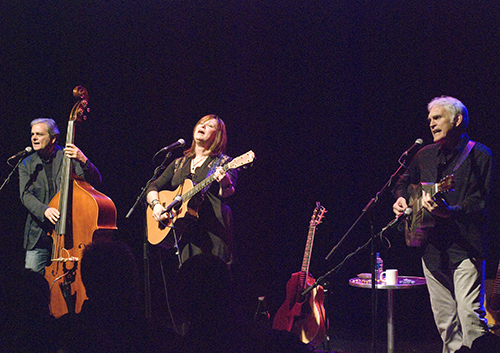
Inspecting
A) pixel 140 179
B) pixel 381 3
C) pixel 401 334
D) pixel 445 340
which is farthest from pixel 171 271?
pixel 381 3

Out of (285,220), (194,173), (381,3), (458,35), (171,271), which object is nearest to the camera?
(194,173)

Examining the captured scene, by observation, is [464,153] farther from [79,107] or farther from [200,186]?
[79,107]

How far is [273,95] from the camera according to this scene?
196 inches

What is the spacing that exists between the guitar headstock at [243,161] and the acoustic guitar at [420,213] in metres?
1.23

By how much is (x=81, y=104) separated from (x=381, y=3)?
3.05 metres

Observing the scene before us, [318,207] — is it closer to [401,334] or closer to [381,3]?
[401,334]

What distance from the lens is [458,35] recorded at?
4.26 meters

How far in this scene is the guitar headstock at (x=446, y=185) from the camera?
2.88 meters

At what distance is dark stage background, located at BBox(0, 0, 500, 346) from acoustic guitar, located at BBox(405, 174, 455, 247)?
1.11 m

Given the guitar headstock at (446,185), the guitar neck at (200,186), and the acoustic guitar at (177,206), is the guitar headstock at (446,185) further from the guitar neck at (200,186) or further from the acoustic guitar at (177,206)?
the guitar neck at (200,186)

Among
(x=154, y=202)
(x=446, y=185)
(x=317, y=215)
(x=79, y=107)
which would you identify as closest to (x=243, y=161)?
(x=154, y=202)

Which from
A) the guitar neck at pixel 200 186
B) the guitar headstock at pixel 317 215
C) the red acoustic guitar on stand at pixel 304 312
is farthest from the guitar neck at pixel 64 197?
the guitar headstock at pixel 317 215

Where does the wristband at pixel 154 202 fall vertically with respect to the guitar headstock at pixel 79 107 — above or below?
below

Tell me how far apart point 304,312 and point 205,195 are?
4.52 ft
